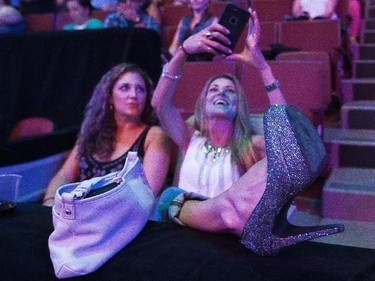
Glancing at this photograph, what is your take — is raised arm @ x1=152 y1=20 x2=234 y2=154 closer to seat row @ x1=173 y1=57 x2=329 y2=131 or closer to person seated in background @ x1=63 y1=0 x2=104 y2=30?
seat row @ x1=173 y1=57 x2=329 y2=131

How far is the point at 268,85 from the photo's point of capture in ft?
4.09

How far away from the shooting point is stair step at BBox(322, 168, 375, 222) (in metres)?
1.90

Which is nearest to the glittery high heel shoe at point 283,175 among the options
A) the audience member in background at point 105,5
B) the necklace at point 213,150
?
the necklace at point 213,150

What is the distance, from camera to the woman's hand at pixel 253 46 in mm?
1170

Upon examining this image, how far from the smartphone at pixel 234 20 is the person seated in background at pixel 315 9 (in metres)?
2.40

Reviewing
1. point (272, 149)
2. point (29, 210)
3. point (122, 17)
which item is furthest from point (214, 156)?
point (122, 17)

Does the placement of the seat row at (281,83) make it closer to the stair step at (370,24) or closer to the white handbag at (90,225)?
the white handbag at (90,225)

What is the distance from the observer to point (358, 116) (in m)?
2.46

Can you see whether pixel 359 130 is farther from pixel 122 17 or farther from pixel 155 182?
pixel 122 17

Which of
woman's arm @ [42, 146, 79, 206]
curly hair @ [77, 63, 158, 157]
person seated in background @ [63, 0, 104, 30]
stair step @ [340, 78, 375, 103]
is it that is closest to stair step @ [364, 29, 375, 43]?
stair step @ [340, 78, 375, 103]

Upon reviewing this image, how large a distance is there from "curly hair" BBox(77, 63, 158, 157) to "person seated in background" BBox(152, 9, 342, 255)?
0.22 meters

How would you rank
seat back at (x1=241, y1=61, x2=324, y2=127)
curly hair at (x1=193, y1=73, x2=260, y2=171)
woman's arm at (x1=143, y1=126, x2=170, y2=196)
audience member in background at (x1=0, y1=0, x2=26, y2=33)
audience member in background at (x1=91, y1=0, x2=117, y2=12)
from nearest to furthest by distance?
curly hair at (x1=193, y1=73, x2=260, y2=171) → woman's arm at (x1=143, y1=126, x2=170, y2=196) → seat back at (x1=241, y1=61, x2=324, y2=127) → audience member in background at (x1=0, y1=0, x2=26, y2=33) → audience member in background at (x1=91, y1=0, x2=117, y2=12)

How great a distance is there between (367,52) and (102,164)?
2.83 m

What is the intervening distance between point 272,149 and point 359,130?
193cm
